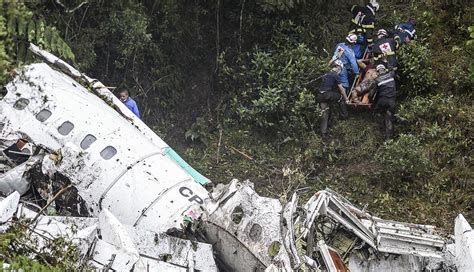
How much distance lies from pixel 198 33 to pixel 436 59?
461 centimetres

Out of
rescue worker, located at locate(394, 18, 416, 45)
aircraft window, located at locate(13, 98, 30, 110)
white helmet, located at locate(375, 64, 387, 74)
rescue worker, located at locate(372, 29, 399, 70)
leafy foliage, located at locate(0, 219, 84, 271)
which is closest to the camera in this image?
leafy foliage, located at locate(0, 219, 84, 271)

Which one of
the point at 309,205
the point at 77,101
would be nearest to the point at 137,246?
the point at 309,205

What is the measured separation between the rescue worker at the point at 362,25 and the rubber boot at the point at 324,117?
1342 millimetres

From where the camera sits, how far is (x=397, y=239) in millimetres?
8648

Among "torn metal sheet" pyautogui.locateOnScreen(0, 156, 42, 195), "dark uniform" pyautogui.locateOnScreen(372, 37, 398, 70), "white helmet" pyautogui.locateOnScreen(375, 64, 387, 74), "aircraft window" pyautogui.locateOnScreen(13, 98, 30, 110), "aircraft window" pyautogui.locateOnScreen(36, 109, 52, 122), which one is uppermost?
"aircraft window" pyautogui.locateOnScreen(13, 98, 30, 110)

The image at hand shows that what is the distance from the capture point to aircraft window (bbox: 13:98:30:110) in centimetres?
956

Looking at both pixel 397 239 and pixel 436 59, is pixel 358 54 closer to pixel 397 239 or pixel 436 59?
pixel 436 59

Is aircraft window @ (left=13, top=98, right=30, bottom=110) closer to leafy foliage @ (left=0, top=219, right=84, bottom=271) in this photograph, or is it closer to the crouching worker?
leafy foliage @ (left=0, top=219, right=84, bottom=271)

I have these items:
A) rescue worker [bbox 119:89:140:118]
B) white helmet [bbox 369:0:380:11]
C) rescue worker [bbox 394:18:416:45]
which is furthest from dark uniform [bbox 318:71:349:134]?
rescue worker [bbox 119:89:140:118]

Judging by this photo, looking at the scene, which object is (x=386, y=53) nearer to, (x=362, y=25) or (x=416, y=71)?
(x=416, y=71)

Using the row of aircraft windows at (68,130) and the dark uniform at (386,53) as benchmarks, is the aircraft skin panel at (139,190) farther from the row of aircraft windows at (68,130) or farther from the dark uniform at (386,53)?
the dark uniform at (386,53)

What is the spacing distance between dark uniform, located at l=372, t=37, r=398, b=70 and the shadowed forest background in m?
0.39

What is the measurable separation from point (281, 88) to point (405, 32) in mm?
2571

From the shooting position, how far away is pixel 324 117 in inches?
518
